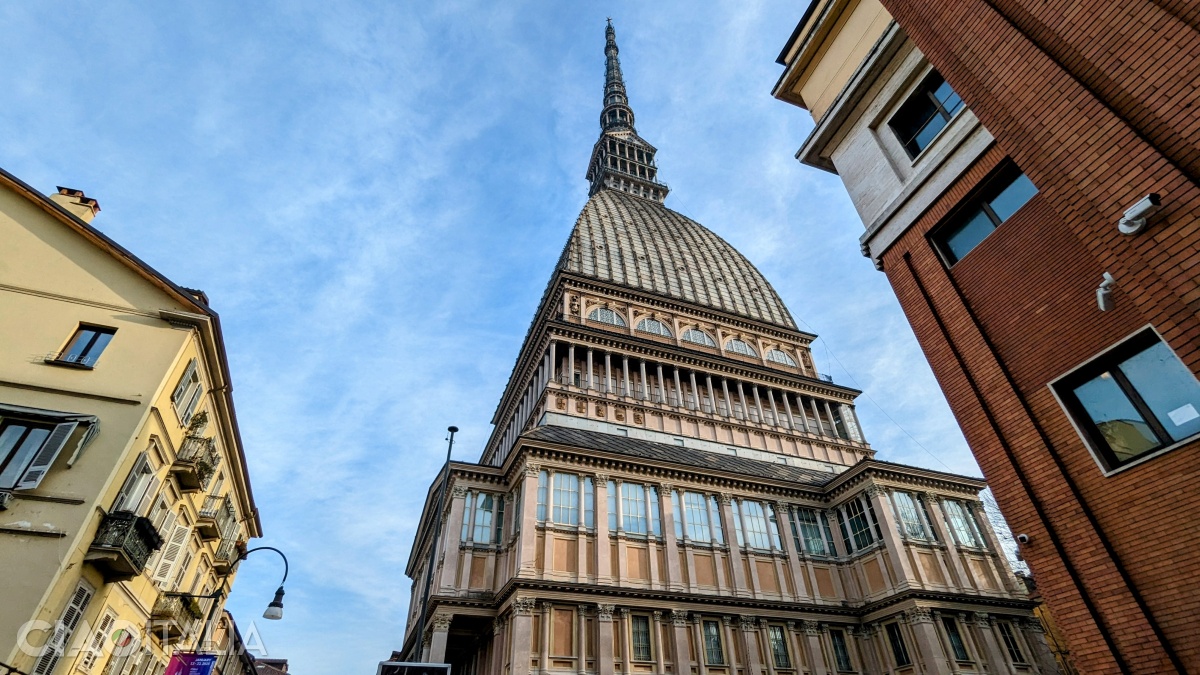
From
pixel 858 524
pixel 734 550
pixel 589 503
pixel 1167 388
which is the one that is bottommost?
pixel 1167 388

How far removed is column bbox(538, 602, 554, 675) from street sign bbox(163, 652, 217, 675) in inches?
604

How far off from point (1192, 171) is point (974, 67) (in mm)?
4557

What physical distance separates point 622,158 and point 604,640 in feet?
273

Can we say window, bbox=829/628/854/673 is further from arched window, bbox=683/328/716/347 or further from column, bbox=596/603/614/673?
arched window, bbox=683/328/716/347

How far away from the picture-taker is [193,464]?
24.1 meters

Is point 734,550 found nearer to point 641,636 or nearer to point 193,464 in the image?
point 641,636

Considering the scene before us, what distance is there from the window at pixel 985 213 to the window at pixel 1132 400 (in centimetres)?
388

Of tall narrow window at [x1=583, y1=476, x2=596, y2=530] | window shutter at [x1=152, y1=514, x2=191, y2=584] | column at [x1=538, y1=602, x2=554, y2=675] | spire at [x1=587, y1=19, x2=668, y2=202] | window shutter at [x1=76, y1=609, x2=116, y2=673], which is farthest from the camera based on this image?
spire at [x1=587, y1=19, x2=668, y2=202]

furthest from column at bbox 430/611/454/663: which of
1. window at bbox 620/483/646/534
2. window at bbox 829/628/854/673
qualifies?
window at bbox 829/628/854/673

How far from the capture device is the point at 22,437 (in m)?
19.1

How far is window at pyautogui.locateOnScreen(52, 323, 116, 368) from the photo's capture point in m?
21.2

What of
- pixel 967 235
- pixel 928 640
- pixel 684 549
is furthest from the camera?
pixel 684 549

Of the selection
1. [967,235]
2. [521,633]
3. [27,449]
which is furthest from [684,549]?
[27,449]

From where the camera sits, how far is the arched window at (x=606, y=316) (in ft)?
169
